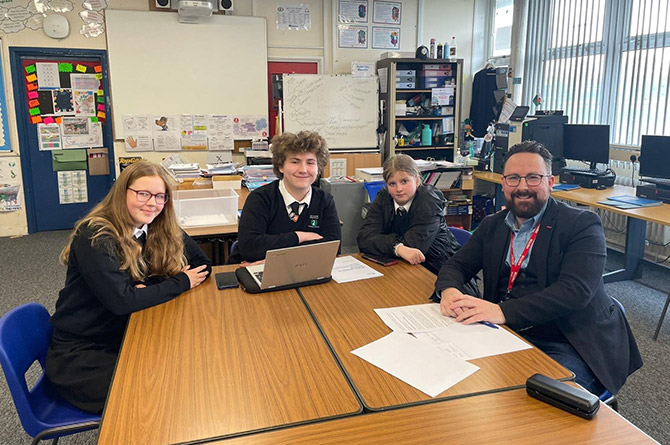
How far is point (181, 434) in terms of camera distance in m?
1.08

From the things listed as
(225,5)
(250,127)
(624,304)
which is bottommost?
(624,304)

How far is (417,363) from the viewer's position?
1360mm

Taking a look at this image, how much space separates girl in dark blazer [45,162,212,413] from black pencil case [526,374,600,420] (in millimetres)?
1283

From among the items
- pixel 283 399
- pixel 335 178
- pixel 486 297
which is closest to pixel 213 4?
pixel 335 178

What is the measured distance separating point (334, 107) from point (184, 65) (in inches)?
72.7

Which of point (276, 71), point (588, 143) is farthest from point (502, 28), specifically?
point (276, 71)

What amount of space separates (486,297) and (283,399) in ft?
3.64

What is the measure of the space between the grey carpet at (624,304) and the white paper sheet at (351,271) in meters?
1.28

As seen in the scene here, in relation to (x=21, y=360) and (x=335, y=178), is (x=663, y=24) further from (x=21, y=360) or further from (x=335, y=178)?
(x=21, y=360)

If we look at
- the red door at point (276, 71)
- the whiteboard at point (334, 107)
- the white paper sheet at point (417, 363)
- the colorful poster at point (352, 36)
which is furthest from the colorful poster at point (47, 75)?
the white paper sheet at point (417, 363)

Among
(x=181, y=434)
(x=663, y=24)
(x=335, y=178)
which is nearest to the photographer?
(x=181, y=434)

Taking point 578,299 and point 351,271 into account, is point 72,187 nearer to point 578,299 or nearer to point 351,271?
point 351,271

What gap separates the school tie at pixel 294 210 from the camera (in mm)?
2562

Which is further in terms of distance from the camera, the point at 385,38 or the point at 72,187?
the point at 385,38
